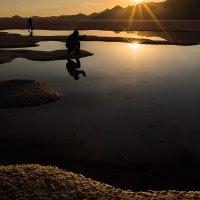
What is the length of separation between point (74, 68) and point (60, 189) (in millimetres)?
12463

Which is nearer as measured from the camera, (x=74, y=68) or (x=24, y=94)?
(x=24, y=94)

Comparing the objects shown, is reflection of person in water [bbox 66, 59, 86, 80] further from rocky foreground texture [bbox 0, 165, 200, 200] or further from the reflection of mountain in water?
the reflection of mountain in water

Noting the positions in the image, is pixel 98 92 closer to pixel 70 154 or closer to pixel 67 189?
pixel 70 154

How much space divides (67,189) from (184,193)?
2123mm

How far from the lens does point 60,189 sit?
5496 millimetres

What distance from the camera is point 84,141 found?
25.7 feet

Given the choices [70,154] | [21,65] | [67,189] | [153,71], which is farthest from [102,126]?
[21,65]

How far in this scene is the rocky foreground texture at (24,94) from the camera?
35.2 ft

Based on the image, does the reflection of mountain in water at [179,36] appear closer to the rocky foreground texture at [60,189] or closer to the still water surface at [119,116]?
the still water surface at [119,116]

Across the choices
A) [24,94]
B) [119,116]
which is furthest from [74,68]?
[119,116]

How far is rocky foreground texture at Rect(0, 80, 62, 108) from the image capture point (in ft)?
35.2

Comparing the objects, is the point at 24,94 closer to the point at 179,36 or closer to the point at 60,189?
the point at 60,189

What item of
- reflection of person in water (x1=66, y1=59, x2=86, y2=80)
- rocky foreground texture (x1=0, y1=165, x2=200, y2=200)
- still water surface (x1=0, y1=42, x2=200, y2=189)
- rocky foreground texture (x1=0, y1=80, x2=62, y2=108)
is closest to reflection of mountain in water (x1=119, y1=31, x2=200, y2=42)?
reflection of person in water (x1=66, y1=59, x2=86, y2=80)

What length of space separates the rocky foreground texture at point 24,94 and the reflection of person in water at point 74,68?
3.20m
